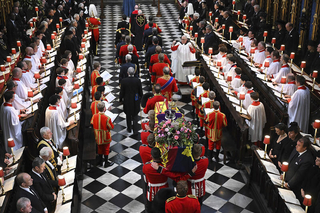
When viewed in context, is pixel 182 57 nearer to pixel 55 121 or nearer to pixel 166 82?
pixel 166 82

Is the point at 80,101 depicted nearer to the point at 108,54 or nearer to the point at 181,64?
the point at 181,64

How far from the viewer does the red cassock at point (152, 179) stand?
699cm

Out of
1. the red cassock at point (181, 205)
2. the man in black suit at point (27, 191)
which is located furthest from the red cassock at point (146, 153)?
the man in black suit at point (27, 191)

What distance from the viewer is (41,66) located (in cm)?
1203

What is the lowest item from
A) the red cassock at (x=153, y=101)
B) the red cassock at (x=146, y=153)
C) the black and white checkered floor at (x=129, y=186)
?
the black and white checkered floor at (x=129, y=186)

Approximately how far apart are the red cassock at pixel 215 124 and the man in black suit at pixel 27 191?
4342 millimetres

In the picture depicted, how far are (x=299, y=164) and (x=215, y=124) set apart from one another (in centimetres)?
247

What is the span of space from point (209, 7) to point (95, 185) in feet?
47.6

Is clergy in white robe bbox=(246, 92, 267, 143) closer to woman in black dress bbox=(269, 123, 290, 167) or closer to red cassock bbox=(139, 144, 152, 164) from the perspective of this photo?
woman in black dress bbox=(269, 123, 290, 167)

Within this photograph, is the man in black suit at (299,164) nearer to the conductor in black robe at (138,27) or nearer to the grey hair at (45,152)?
the grey hair at (45,152)

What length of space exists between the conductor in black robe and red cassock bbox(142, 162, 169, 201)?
1131 cm

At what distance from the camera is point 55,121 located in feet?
29.3

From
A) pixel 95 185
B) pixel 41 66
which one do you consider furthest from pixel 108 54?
pixel 95 185

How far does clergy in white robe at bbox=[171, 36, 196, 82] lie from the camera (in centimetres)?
1377
